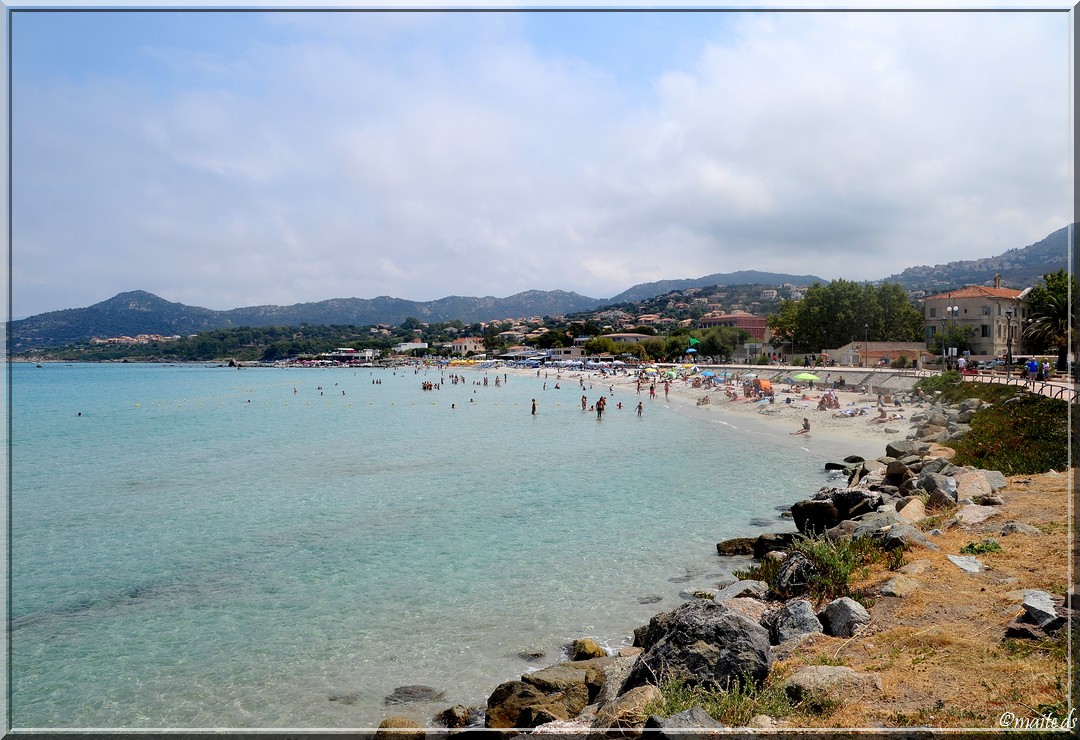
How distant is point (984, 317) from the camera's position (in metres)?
32.0

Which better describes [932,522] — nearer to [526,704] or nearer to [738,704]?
[526,704]

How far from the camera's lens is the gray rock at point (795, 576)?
7.32 m

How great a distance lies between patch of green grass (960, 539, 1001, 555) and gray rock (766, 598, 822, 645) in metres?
2.54

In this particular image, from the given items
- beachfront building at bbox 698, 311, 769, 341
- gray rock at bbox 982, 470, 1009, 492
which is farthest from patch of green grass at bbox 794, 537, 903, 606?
beachfront building at bbox 698, 311, 769, 341

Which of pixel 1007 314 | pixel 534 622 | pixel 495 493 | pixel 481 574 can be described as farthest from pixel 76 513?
pixel 1007 314

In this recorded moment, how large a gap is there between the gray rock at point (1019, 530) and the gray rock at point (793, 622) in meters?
3.42

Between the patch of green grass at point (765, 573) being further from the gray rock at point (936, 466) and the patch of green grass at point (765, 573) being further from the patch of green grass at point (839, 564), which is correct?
the gray rock at point (936, 466)

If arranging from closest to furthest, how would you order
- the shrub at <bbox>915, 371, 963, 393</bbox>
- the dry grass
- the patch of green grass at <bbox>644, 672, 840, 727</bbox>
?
the dry grass
the patch of green grass at <bbox>644, 672, 840, 727</bbox>
the shrub at <bbox>915, 371, 963, 393</bbox>

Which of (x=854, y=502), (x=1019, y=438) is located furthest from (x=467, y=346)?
(x=854, y=502)

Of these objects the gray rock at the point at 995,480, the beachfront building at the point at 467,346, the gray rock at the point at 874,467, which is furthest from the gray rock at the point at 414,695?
the beachfront building at the point at 467,346

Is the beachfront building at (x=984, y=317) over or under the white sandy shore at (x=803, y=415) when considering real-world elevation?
over

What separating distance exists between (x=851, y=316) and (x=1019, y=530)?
7498cm

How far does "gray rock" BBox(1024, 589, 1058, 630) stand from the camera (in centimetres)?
446

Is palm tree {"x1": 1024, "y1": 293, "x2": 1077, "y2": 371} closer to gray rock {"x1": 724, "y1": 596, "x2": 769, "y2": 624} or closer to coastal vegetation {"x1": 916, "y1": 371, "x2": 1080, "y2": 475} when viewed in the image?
coastal vegetation {"x1": 916, "y1": 371, "x2": 1080, "y2": 475}
